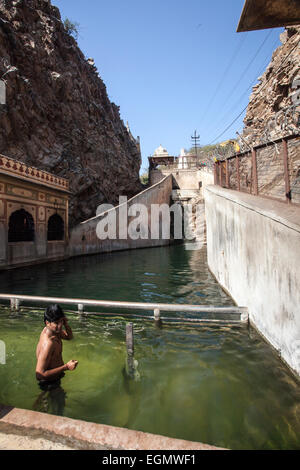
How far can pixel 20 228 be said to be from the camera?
17.2 metres

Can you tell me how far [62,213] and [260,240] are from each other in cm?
1845

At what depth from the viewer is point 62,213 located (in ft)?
67.4

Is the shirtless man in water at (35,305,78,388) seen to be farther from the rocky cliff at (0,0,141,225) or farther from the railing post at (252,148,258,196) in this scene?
the rocky cliff at (0,0,141,225)

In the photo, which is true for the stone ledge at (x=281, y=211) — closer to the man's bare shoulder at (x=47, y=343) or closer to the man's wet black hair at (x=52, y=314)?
the man's wet black hair at (x=52, y=314)

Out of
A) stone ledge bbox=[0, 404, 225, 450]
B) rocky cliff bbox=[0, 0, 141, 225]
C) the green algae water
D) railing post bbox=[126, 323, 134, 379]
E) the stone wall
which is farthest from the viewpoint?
rocky cliff bbox=[0, 0, 141, 225]

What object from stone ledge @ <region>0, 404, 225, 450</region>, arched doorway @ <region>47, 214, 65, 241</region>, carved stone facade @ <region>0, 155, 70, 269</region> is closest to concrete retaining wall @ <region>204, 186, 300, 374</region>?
stone ledge @ <region>0, 404, 225, 450</region>

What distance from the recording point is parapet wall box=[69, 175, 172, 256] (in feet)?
69.4

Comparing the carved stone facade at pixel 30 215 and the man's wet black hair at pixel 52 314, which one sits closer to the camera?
the man's wet black hair at pixel 52 314

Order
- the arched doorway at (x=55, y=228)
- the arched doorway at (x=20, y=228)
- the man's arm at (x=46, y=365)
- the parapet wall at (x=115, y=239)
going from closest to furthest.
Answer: the man's arm at (x=46, y=365) < the arched doorway at (x=20, y=228) < the arched doorway at (x=55, y=228) < the parapet wall at (x=115, y=239)

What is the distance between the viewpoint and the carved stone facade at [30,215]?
48.6ft

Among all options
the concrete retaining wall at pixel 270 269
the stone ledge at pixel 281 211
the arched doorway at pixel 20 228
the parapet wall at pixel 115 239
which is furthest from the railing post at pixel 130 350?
the parapet wall at pixel 115 239

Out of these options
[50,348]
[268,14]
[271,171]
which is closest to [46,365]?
[50,348]

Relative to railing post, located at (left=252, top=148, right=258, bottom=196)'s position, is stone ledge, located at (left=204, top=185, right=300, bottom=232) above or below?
below
